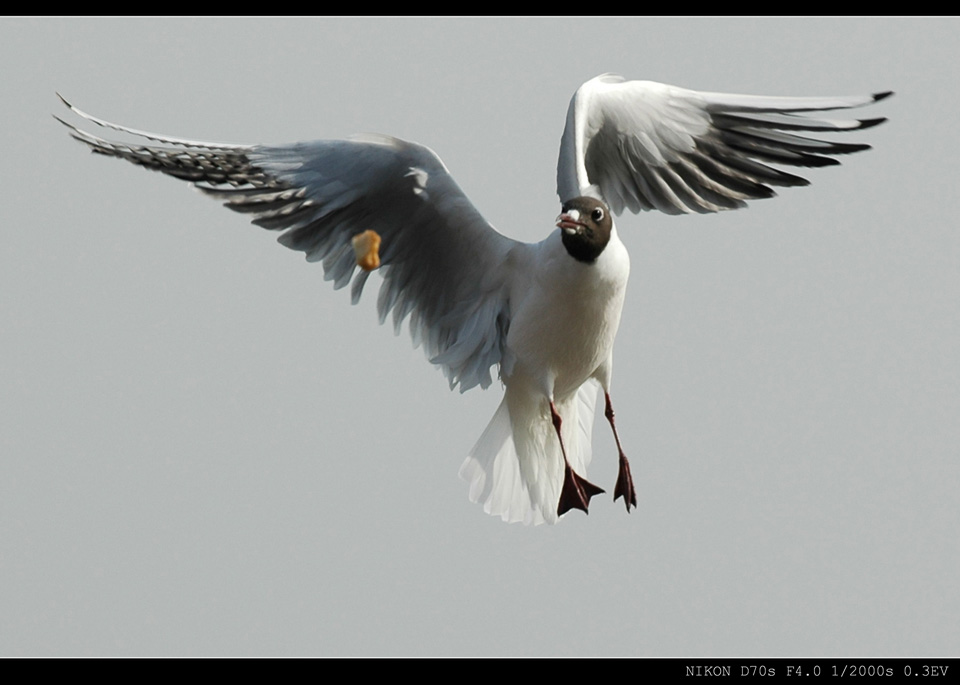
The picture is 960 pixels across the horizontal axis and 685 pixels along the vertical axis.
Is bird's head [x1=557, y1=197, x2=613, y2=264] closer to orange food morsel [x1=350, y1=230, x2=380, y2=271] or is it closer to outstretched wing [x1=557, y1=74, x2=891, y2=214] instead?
outstretched wing [x1=557, y1=74, x2=891, y2=214]

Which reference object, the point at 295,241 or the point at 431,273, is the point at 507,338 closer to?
the point at 431,273

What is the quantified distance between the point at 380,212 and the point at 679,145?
1.23 m

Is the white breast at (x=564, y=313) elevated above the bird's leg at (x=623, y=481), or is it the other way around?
the white breast at (x=564, y=313)

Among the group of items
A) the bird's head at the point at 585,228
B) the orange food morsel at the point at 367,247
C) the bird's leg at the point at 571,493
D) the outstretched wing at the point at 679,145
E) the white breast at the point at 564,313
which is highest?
the outstretched wing at the point at 679,145

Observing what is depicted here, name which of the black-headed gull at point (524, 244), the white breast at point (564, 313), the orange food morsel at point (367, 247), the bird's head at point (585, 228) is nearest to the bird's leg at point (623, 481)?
the black-headed gull at point (524, 244)

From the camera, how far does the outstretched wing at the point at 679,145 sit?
229 inches

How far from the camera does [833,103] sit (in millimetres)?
5582

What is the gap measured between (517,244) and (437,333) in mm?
563

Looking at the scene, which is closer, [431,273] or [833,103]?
[833,103]

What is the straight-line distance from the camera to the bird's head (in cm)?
529

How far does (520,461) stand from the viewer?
6090 millimetres


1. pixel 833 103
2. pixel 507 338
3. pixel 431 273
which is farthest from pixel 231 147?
pixel 833 103


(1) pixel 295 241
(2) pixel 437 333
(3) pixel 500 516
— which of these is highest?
(1) pixel 295 241

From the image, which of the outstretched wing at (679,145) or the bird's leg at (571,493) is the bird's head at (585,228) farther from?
the bird's leg at (571,493)
